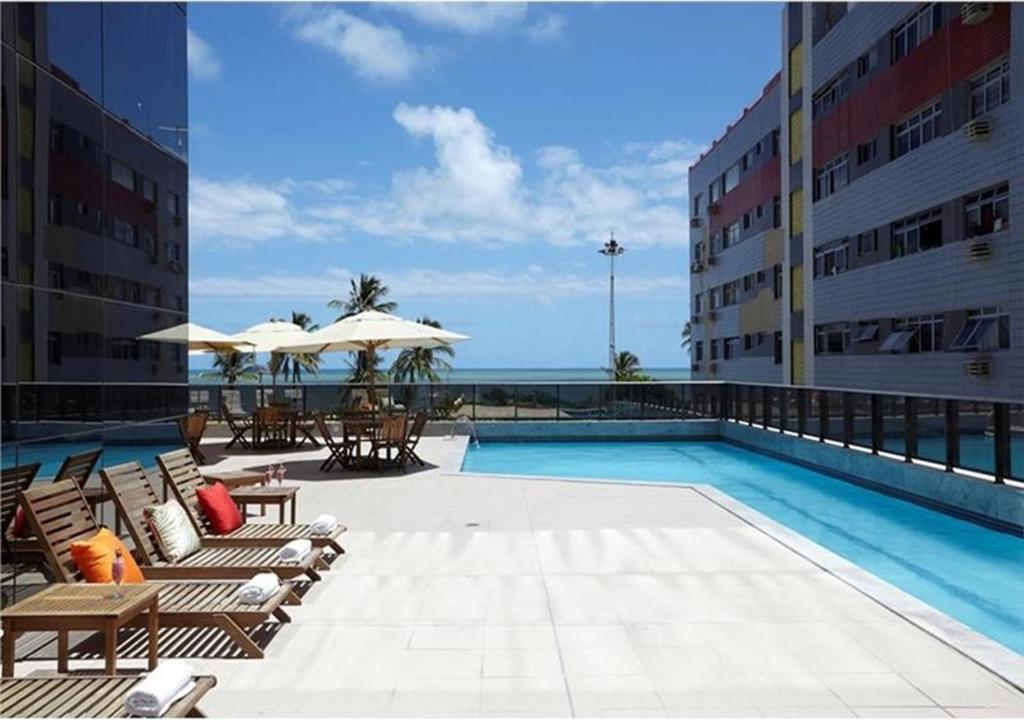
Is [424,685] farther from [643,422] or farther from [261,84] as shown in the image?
[643,422]

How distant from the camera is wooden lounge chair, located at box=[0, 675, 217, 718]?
345 cm

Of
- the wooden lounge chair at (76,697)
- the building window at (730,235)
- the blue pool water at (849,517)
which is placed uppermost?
the building window at (730,235)

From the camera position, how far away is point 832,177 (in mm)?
26781

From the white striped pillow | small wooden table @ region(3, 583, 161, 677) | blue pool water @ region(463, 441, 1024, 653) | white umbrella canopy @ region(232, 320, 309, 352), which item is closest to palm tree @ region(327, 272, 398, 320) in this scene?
white umbrella canopy @ region(232, 320, 309, 352)

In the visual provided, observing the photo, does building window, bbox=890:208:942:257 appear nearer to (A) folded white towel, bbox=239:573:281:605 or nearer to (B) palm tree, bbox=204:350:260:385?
(A) folded white towel, bbox=239:573:281:605

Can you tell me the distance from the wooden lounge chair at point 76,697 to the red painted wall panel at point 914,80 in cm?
1981

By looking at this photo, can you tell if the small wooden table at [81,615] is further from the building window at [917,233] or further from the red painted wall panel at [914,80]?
the building window at [917,233]

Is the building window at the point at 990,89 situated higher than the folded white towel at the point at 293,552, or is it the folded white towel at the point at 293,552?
the building window at the point at 990,89

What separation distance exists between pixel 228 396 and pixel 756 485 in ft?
38.7

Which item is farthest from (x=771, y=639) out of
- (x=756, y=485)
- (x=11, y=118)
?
(x=756, y=485)

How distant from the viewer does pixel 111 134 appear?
739 centimetres

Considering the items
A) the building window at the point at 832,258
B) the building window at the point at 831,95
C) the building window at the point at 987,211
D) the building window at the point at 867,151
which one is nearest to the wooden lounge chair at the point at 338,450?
the building window at the point at 987,211

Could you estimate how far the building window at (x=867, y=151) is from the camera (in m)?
23.7

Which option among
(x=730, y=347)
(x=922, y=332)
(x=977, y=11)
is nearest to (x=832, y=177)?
(x=922, y=332)
